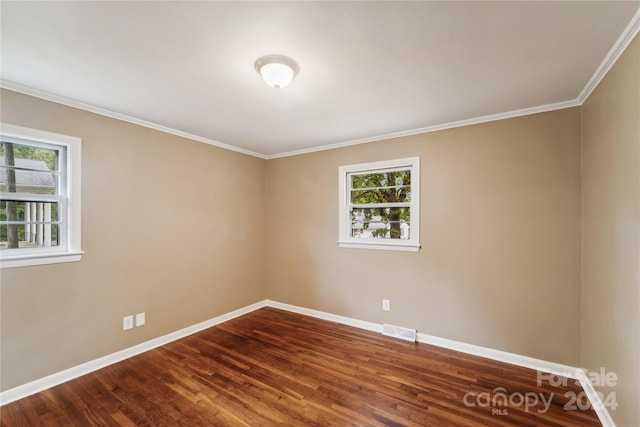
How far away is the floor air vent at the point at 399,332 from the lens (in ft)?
10.5

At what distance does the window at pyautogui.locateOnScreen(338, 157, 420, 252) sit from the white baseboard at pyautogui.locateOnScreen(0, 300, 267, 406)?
215 cm

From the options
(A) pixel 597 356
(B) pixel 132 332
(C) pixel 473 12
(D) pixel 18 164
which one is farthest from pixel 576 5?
(B) pixel 132 332

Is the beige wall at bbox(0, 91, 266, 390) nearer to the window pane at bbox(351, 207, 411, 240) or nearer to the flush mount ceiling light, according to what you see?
the window pane at bbox(351, 207, 411, 240)

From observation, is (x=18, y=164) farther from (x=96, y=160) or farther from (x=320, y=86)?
(x=320, y=86)

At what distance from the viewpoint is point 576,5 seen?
1.35 metres

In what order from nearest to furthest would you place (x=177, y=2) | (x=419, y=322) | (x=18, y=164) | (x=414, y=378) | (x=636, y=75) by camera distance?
(x=177, y=2) → (x=636, y=75) → (x=18, y=164) → (x=414, y=378) → (x=419, y=322)

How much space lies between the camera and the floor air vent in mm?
3189

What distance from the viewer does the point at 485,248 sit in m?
2.83

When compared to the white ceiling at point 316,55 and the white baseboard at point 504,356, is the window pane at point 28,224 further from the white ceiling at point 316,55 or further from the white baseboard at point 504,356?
the white baseboard at point 504,356

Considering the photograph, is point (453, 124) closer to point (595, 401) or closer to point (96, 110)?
point (595, 401)

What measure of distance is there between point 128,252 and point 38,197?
0.85m

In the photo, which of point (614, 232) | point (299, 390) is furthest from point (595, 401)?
point (299, 390)

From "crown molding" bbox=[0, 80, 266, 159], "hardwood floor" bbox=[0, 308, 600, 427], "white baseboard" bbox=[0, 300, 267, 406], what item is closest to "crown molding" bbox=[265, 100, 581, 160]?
"crown molding" bbox=[0, 80, 266, 159]

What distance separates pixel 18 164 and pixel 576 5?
3.97m
